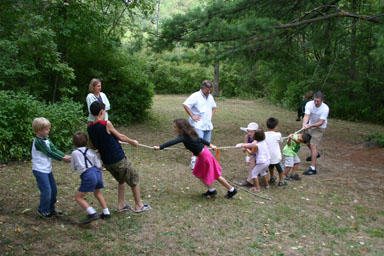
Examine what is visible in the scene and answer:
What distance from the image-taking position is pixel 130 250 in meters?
3.99

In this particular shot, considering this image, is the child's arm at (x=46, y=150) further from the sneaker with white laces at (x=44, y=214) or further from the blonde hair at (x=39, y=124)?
the sneaker with white laces at (x=44, y=214)

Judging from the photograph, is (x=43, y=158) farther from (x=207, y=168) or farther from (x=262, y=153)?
(x=262, y=153)

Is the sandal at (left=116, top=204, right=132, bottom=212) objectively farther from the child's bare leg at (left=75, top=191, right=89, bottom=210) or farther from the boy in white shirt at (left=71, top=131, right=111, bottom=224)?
the child's bare leg at (left=75, top=191, right=89, bottom=210)

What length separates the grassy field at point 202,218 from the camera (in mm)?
4133

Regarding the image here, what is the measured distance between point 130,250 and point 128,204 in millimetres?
1321

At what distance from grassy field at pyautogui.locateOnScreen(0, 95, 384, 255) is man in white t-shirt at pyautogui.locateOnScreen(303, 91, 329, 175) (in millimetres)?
441

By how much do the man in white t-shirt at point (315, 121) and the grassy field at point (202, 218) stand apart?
441 millimetres

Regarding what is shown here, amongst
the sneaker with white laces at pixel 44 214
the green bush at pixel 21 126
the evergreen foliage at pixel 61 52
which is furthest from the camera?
the evergreen foliage at pixel 61 52

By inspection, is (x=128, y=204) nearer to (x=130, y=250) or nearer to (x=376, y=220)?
(x=130, y=250)

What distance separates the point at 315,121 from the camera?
301 inches

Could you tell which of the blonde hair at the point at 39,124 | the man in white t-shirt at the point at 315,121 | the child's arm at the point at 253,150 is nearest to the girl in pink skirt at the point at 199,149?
the child's arm at the point at 253,150

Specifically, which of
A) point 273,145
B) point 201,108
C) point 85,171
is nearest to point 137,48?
point 201,108

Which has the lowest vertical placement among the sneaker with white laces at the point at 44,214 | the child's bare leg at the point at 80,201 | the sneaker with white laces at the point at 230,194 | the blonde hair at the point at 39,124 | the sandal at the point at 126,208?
the sneaker with white laces at the point at 44,214

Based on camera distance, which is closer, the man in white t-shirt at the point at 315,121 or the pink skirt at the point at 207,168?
the pink skirt at the point at 207,168
